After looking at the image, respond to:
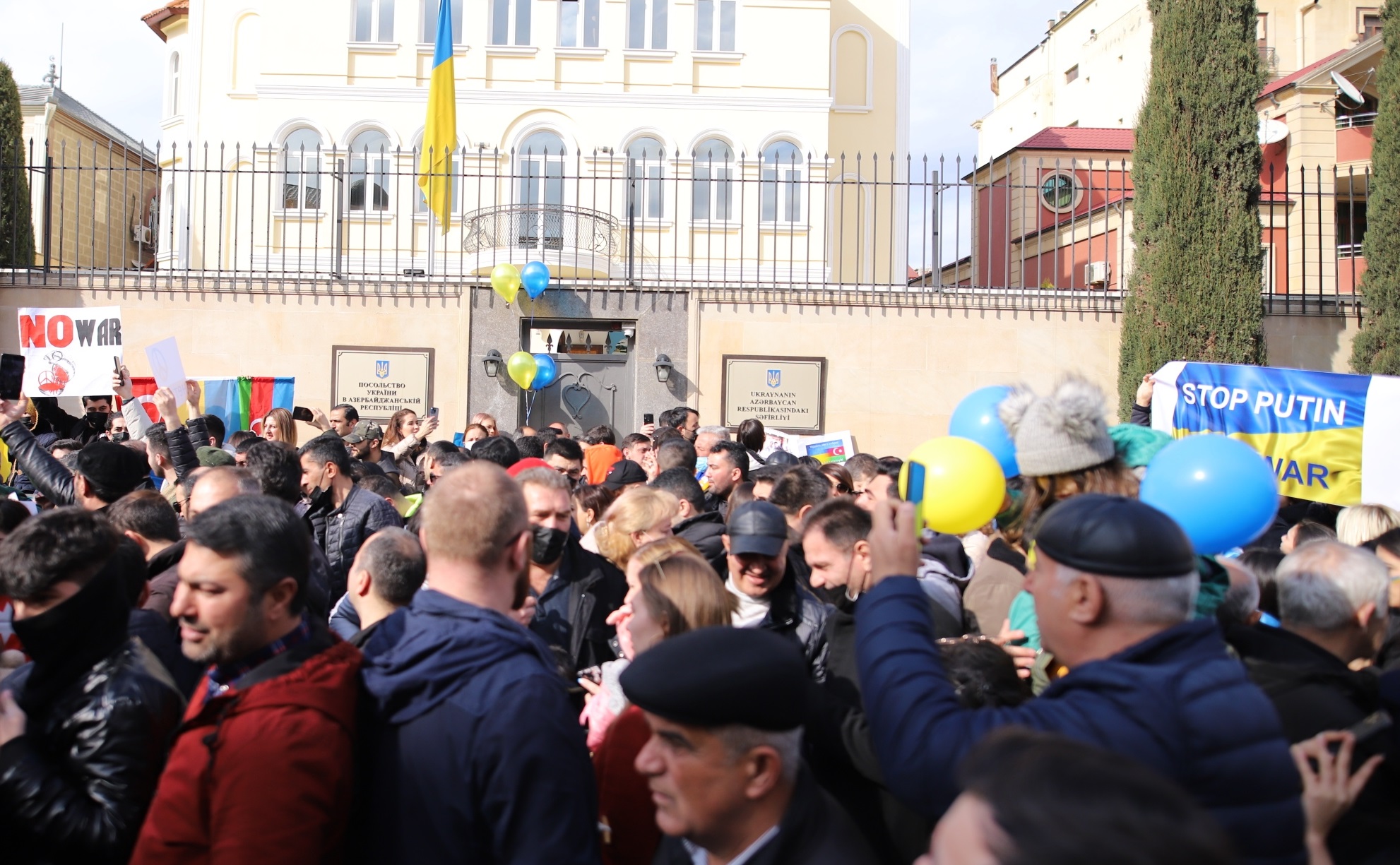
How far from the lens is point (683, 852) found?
229 centimetres

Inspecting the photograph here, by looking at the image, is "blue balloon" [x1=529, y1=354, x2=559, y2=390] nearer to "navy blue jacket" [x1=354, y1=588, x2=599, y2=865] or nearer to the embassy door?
the embassy door

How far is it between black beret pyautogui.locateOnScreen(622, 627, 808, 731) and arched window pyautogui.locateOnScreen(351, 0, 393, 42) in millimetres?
30093

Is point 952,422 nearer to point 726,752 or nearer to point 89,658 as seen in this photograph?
point 726,752

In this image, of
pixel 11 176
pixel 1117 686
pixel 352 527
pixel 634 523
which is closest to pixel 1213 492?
pixel 1117 686

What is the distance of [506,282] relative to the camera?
13859mm

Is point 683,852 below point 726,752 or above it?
below

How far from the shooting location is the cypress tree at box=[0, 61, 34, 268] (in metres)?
15.5

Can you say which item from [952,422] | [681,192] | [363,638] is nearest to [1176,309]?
[952,422]

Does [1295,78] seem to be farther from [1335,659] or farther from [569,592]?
[1335,659]

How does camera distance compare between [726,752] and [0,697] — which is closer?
[726,752]

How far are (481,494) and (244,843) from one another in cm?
86

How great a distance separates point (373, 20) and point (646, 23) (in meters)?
7.05

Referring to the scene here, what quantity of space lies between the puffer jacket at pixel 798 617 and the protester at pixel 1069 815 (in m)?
2.39

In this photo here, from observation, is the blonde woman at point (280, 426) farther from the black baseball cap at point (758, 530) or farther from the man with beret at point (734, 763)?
the man with beret at point (734, 763)
